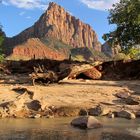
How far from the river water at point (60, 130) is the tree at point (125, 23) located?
18807 mm

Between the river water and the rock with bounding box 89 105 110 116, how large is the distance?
6.83 ft

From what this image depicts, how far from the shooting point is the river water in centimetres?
2233

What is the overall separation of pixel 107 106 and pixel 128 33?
1676 cm

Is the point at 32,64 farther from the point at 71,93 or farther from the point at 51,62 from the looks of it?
the point at 71,93

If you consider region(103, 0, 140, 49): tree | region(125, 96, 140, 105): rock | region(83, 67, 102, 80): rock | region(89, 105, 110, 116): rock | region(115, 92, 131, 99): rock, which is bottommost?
region(89, 105, 110, 116): rock

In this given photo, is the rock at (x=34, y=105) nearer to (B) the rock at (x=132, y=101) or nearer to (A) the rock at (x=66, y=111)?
(A) the rock at (x=66, y=111)

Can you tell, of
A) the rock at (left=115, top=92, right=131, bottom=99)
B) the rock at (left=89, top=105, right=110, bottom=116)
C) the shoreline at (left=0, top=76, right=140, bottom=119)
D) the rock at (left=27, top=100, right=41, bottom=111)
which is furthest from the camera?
the rock at (left=115, top=92, right=131, bottom=99)

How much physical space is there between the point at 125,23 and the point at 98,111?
18.4 metres

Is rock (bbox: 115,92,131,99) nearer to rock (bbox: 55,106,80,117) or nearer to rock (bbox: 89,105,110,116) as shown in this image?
rock (bbox: 89,105,110,116)

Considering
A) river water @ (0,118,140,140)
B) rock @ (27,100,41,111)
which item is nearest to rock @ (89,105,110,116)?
river water @ (0,118,140,140)

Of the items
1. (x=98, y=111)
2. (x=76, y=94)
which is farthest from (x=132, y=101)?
(x=76, y=94)

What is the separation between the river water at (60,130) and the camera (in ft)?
73.3

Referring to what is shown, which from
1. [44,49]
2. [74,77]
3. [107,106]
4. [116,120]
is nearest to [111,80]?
[74,77]

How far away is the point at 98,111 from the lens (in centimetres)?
3164
